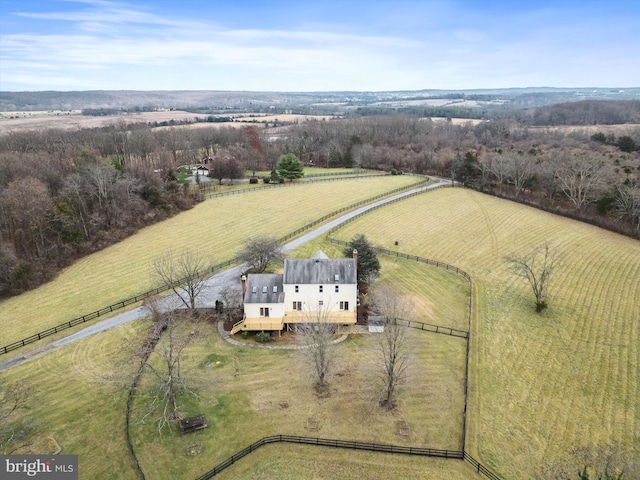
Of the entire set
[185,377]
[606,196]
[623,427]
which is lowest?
[623,427]

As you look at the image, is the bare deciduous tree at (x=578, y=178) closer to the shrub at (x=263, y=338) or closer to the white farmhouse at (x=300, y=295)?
the white farmhouse at (x=300, y=295)

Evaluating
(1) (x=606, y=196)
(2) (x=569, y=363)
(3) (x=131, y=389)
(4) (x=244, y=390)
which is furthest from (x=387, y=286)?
(1) (x=606, y=196)

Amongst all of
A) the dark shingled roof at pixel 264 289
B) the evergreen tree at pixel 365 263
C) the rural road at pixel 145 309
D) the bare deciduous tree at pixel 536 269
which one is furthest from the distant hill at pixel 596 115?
the dark shingled roof at pixel 264 289

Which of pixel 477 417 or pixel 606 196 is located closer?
pixel 477 417

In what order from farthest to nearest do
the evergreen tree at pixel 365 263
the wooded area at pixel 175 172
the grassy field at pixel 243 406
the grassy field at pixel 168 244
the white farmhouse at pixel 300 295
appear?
1. the wooded area at pixel 175 172
2. the evergreen tree at pixel 365 263
3. the grassy field at pixel 168 244
4. the white farmhouse at pixel 300 295
5. the grassy field at pixel 243 406

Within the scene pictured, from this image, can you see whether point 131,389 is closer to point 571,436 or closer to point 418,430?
point 418,430

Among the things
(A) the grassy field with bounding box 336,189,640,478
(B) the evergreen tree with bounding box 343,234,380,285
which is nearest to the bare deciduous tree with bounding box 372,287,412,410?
(B) the evergreen tree with bounding box 343,234,380,285

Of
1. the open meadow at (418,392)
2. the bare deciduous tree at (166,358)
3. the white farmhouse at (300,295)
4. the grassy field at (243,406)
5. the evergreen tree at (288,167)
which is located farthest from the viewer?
the evergreen tree at (288,167)

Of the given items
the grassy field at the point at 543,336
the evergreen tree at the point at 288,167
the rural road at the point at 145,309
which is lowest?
the grassy field at the point at 543,336

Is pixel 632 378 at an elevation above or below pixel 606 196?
below
